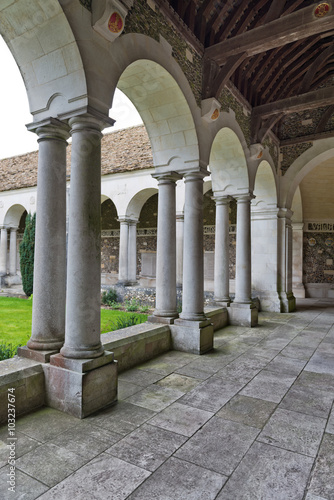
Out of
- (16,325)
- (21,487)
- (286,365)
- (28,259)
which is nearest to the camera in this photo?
(21,487)

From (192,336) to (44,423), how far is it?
2739 millimetres

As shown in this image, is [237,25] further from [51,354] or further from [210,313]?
[51,354]

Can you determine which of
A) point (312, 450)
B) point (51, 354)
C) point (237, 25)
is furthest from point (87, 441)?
point (237, 25)

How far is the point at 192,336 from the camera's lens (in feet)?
17.2

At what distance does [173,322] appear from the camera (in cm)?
554

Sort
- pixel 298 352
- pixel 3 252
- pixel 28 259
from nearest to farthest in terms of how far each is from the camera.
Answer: pixel 298 352, pixel 28 259, pixel 3 252

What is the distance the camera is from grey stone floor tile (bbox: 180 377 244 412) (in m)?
3.41

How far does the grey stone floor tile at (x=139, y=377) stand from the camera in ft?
13.0

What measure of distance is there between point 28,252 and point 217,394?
465 inches

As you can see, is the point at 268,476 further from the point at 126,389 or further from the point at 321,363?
the point at 321,363

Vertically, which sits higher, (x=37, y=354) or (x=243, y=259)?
(x=243, y=259)

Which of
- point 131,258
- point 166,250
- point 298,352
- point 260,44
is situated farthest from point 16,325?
point 131,258

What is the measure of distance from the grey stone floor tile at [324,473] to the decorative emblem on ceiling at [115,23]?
4245mm

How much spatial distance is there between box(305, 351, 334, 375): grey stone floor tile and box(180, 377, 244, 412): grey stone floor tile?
52.1 inches
